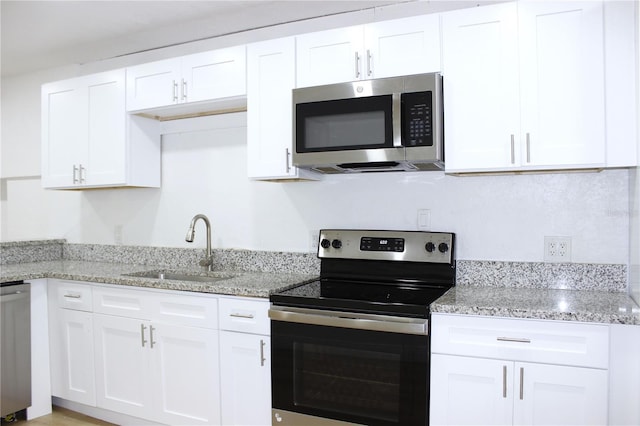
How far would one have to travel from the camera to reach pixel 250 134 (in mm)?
2576

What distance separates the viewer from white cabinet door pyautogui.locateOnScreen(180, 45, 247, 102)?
8.57 feet

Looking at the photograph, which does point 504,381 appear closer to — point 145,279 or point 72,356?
point 145,279

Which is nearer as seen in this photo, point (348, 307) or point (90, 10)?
point (348, 307)

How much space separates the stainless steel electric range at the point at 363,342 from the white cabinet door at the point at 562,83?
654 millimetres

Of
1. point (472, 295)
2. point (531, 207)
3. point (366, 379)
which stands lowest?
point (366, 379)

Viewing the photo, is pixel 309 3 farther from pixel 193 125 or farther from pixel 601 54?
pixel 601 54

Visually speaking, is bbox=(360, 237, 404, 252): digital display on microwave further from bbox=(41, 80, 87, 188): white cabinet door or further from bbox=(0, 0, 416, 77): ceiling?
bbox=(41, 80, 87, 188): white cabinet door

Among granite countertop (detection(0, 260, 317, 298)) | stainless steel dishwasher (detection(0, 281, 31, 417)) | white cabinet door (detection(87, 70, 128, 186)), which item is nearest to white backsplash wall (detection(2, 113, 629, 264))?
granite countertop (detection(0, 260, 317, 298))

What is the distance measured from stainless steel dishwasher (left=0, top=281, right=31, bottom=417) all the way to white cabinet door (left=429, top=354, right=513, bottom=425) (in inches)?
93.5

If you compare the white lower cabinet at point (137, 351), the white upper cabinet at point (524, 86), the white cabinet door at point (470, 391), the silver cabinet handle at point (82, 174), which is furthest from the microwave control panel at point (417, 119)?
the silver cabinet handle at point (82, 174)

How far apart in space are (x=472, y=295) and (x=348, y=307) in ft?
1.83

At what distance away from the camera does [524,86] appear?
203 cm

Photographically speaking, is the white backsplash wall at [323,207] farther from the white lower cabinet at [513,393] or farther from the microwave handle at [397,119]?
the white lower cabinet at [513,393]

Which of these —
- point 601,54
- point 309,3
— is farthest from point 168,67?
point 601,54
